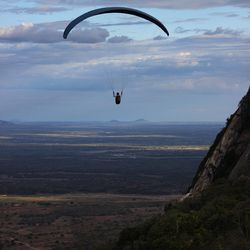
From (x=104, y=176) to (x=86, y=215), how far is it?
60.9 m

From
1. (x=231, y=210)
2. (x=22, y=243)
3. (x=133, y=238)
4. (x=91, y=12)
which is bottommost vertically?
(x=22, y=243)

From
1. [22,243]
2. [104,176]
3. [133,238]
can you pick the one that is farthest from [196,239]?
[104,176]

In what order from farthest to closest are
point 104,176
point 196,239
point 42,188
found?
point 104,176
point 42,188
point 196,239

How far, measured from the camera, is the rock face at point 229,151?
32.4 meters

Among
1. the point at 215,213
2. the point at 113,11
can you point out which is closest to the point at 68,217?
the point at 113,11

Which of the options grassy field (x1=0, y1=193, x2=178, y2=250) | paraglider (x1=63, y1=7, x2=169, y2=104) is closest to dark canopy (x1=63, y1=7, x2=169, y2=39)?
paraglider (x1=63, y1=7, x2=169, y2=104)

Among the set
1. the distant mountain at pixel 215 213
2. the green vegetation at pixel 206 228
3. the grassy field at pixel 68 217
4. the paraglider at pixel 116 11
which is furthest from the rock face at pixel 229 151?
the grassy field at pixel 68 217

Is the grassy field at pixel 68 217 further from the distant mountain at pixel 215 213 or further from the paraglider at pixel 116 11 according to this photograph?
the paraglider at pixel 116 11

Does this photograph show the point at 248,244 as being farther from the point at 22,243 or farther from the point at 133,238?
the point at 22,243

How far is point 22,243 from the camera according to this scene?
5766cm

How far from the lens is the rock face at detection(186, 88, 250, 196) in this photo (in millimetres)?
32406

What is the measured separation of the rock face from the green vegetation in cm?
538

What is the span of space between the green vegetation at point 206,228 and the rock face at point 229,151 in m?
5.38

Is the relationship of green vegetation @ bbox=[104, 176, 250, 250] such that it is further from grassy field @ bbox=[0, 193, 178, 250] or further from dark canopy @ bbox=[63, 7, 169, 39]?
grassy field @ bbox=[0, 193, 178, 250]
